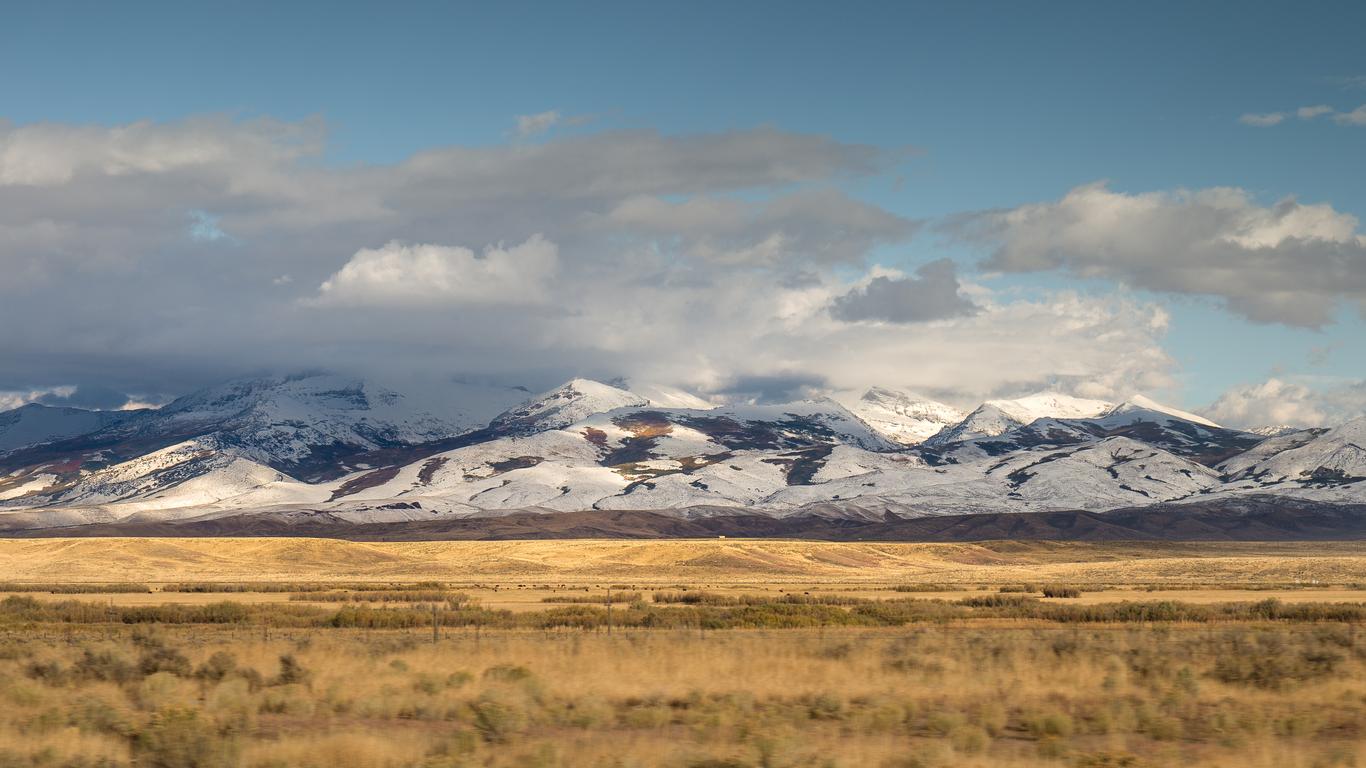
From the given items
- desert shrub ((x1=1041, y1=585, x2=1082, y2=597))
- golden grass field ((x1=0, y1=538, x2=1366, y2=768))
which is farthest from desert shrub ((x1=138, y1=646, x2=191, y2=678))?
desert shrub ((x1=1041, y1=585, x2=1082, y2=597))

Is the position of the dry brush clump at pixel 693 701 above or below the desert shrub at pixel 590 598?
above

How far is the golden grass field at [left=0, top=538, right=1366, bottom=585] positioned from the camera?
122688 mm

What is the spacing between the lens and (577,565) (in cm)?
15525

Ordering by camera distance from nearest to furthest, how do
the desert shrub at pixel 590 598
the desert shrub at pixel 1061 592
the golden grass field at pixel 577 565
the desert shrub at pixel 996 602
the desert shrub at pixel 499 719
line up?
1. the desert shrub at pixel 499 719
2. the desert shrub at pixel 996 602
3. the desert shrub at pixel 590 598
4. the desert shrub at pixel 1061 592
5. the golden grass field at pixel 577 565

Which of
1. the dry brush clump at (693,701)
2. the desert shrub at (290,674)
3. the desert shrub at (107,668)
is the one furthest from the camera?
the desert shrub at (107,668)

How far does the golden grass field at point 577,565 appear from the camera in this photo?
123 meters

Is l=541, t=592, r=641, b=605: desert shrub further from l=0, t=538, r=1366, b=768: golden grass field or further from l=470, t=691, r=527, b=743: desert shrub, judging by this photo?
l=470, t=691, r=527, b=743: desert shrub

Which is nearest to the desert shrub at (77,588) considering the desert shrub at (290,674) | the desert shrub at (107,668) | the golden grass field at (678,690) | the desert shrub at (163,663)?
the golden grass field at (678,690)

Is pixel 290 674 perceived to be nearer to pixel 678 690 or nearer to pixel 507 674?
pixel 507 674

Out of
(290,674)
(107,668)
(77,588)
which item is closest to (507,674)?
(290,674)

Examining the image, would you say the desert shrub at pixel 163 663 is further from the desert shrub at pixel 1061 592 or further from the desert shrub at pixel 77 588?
the desert shrub at pixel 1061 592

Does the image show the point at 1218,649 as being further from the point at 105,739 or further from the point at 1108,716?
the point at 105,739

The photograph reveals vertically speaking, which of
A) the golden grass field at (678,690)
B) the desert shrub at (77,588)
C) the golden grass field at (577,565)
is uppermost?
the golden grass field at (678,690)

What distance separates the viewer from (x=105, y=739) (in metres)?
20.8
